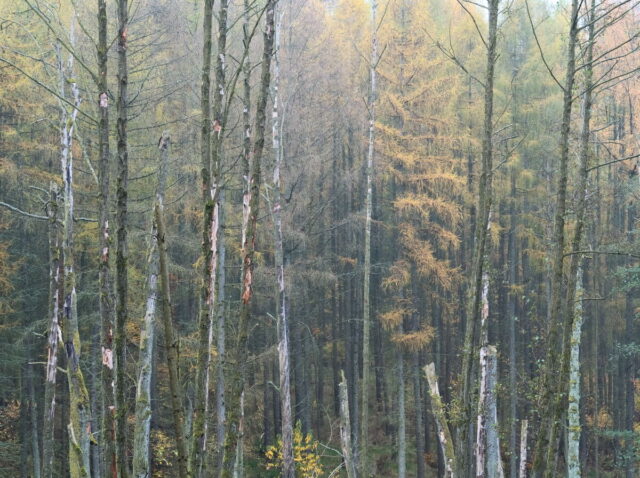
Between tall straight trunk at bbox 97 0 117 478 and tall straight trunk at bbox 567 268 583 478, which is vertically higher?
tall straight trunk at bbox 97 0 117 478

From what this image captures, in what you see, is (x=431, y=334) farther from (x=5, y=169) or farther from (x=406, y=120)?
(x=5, y=169)

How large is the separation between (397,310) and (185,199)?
583cm

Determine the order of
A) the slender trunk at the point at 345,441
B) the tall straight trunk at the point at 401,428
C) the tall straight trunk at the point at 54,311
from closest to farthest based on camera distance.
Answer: the tall straight trunk at the point at 54,311 → the slender trunk at the point at 345,441 → the tall straight trunk at the point at 401,428

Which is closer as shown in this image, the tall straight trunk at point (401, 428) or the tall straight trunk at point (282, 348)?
the tall straight trunk at point (282, 348)

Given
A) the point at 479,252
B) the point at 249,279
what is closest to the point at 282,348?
the point at 479,252

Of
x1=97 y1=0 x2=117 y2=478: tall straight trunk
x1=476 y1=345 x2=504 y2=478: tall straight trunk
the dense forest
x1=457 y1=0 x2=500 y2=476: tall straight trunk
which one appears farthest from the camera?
the dense forest

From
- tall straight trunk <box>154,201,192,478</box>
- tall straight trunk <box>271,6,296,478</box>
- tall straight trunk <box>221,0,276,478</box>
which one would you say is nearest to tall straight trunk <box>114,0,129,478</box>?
tall straight trunk <box>154,201,192,478</box>

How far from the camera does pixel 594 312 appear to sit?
19.3 meters

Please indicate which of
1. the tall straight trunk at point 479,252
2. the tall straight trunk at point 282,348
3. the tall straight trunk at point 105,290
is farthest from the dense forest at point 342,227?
the tall straight trunk at point 105,290

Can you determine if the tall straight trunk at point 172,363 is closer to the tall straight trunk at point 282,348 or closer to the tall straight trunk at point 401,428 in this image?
the tall straight trunk at point 282,348

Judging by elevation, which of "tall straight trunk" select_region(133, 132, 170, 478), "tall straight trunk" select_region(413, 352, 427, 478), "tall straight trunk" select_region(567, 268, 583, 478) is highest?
"tall straight trunk" select_region(133, 132, 170, 478)

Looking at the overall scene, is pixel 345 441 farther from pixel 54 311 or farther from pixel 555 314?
pixel 54 311

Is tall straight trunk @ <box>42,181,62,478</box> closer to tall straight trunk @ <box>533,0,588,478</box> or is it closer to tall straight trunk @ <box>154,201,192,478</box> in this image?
tall straight trunk @ <box>154,201,192,478</box>

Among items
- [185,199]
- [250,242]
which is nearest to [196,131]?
[185,199]
